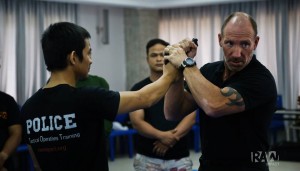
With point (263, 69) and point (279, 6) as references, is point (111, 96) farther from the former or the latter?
point (279, 6)

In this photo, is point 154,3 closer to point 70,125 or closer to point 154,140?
point 154,140

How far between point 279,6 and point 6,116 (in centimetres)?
611

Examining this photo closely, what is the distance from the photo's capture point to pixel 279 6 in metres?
8.25

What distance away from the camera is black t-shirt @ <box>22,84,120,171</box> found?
74.1 inches

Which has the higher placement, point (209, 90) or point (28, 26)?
point (28, 26)

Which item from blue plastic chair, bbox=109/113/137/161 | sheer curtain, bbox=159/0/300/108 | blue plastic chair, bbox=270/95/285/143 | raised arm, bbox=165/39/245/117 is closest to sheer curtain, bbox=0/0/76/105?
blue plastic chair, bbox=109/113/137/161

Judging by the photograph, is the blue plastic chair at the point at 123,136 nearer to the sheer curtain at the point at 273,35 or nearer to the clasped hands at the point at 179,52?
the sheer curtain at the point at 273,35

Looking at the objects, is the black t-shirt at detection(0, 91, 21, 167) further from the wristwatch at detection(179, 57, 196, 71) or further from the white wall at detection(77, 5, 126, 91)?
the white wall at detection(77, 5, 126, 91)

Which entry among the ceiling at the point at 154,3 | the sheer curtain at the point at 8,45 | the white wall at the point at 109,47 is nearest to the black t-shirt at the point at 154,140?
the sheer curtain at the point at 8,45

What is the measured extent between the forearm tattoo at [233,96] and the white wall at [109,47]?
256 inches

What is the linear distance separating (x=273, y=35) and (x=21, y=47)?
4.67 m

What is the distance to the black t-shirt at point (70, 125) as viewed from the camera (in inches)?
74.1

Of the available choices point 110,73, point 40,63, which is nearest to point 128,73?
point 110,73

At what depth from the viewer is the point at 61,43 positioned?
1.93 meters
